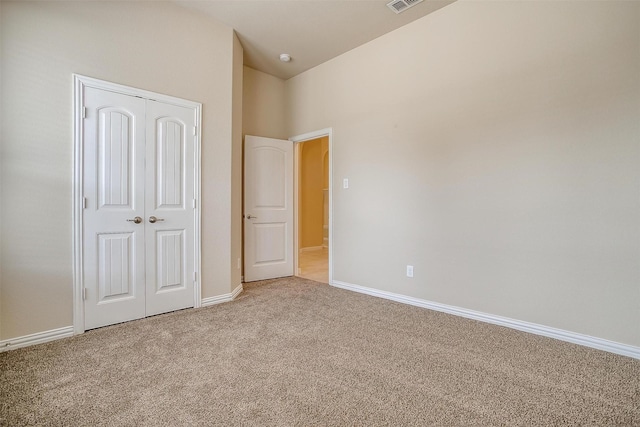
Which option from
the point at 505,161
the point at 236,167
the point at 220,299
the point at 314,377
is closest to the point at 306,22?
the point at 236,167

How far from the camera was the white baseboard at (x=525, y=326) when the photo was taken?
2078mm

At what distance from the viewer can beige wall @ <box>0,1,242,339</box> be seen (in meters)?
2.08

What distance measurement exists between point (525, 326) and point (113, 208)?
363 centimetres

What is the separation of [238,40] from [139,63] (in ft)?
3.97

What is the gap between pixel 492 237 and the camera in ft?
8.57

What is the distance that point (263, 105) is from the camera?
4258mm

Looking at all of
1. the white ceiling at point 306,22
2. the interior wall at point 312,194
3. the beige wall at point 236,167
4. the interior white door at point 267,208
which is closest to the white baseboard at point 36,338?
the beige wall at point 236,167

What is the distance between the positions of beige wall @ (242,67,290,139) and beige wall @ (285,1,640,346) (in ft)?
4.03

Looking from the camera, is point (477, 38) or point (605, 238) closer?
point (605, 238)

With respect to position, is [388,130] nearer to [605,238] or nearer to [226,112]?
[226,112]

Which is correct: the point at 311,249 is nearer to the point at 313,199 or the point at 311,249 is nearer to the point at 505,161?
the point at 313,199

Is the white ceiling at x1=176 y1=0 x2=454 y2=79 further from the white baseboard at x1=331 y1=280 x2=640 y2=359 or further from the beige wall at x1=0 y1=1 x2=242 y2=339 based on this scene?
the white baseboard at x1=331 y1=280 x2=640 y2=359

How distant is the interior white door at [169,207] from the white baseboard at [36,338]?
0.58m

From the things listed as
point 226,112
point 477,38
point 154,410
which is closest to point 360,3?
point 477,38
